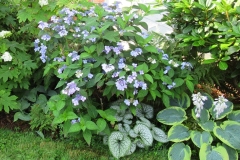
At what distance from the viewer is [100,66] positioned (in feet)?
10.4

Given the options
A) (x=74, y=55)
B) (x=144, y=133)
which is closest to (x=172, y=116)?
(x=144, y=133)

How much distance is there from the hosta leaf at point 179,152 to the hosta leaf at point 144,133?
0.22 metres

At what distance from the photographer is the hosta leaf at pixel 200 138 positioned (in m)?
3.16

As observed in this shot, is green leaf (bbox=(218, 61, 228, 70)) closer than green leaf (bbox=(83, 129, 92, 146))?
No

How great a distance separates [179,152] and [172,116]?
0.40 m

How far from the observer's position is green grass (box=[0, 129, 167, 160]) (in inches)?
130

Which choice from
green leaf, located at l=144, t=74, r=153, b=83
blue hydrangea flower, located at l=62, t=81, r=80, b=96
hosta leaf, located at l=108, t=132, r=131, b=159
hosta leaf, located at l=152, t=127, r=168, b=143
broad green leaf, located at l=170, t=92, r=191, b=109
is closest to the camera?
blue hydrangea flower, located at l=62, t=81, r=80, b=96

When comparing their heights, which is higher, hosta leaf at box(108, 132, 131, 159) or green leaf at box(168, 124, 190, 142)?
green leaf at box(168, 124, 190, 142)

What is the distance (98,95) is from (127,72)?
0.66 m

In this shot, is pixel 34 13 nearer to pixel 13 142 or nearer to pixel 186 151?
pixel 13 142

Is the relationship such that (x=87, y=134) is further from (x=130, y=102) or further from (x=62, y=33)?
(x=62, y=33)

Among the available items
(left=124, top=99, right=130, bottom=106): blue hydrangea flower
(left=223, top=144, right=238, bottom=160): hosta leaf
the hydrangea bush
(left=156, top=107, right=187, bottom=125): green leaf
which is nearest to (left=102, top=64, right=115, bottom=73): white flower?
the hydrangea bush

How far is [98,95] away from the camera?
12.0ft

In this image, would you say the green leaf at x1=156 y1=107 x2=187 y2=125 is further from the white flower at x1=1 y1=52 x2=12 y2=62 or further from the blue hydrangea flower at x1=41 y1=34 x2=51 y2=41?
the white flower at x1=1 y1=52 x2=12 y2=62
